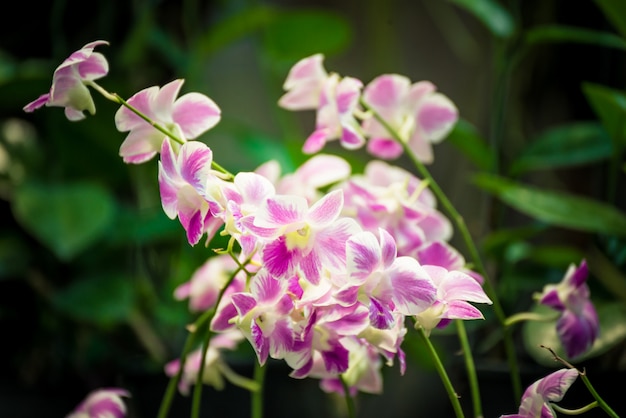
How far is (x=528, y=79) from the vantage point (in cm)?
124

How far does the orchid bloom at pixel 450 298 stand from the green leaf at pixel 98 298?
69cm

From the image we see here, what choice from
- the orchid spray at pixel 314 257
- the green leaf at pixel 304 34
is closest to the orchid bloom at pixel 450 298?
the orchid spray at pixel 314 257

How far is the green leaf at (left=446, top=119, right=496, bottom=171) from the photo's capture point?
3.00ft

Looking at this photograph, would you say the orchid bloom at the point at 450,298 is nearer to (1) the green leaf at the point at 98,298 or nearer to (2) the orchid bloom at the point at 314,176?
(2) the orchid bloom at the point at 314,176

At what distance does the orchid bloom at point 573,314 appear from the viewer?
0.54 metres

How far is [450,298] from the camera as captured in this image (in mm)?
434

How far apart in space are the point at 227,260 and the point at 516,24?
1.87 ft

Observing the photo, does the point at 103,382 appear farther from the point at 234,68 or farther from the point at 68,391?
the point at 234,68

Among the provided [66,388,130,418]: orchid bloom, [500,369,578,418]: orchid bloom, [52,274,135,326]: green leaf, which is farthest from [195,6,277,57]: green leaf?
[500,369,578,418]: orchid bloom

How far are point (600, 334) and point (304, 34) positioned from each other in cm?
73

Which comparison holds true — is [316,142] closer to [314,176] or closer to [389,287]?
[314,176]

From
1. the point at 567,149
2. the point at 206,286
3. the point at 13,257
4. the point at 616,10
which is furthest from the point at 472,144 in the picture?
the point at 13,257

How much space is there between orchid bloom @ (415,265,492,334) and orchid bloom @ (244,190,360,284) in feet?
0.21

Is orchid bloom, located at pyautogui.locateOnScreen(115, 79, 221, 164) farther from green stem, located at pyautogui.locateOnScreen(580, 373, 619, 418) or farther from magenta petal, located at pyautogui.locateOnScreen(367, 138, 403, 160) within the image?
green stem, located at pyautogui.locateOnScreen(580, 373, 619, 418)
